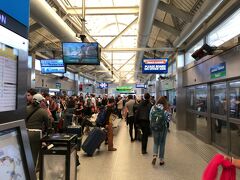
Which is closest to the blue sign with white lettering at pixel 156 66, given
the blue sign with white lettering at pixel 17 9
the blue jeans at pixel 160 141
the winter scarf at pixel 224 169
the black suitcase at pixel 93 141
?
the black suitcase at pixel 93 141

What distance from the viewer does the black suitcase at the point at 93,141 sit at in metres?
6.71

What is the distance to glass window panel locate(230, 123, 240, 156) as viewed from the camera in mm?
6488

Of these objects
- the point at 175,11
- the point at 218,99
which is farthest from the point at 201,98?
the point at 175,11

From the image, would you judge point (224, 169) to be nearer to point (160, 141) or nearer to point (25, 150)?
point (25, 150)

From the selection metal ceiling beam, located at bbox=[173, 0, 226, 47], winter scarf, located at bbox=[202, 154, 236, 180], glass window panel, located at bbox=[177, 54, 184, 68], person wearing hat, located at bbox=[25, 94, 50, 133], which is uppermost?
metal ceiling beam, located at bbox=[173, 0, 226, 47]

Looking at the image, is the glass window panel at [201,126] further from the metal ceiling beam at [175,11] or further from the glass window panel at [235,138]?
the metal ceiling beam at [175,11]

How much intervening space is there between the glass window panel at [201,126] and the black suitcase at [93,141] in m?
4.02

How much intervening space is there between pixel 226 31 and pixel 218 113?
2.37 meters

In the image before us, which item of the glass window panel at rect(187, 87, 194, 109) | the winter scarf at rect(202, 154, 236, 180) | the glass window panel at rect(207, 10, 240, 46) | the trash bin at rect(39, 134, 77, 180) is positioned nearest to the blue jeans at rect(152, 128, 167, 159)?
the trash bin at rect(39, 134, 77, 180)

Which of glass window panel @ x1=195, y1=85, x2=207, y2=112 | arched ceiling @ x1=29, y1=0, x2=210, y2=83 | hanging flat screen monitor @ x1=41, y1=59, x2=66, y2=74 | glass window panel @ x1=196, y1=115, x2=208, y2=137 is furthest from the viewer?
hanging flat screen monitor @ x1=41, y1=59, x2=66, y2=74

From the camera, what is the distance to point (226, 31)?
23.5 feet

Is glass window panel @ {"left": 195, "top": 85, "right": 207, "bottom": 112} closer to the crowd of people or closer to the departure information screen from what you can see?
the crowd of people

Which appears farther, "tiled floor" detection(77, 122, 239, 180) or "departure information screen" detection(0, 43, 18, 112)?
"tiled floor" detection(77, 122, 239, 180)

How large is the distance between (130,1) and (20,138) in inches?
331
